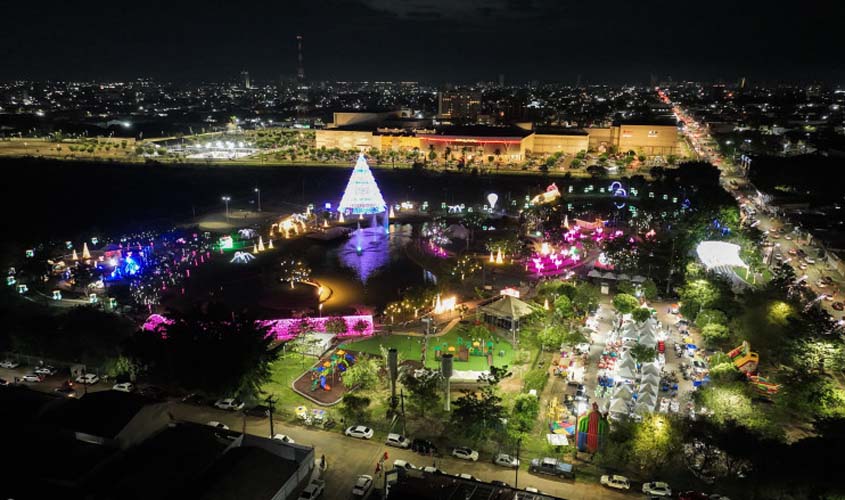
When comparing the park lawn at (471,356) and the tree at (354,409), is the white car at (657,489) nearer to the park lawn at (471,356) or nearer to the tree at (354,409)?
the park lawn at (471,356)

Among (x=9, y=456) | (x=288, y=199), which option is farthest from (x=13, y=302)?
(x=288, y=199)

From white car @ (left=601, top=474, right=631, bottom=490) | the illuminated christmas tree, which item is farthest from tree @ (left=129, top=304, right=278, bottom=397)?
the illuminated christmas tree

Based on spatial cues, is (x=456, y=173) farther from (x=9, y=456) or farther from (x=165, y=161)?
(x=9, y=456)

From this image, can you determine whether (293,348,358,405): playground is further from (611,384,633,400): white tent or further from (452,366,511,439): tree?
(611,384,633,400): white tent

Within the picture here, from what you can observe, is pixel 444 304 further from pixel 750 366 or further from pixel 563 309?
pixel 750 366

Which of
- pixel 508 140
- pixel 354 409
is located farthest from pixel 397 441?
pixel 508 140

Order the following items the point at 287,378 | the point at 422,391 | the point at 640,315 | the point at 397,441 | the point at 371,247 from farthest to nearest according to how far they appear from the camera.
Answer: the point at 371,247 < the point at 640,315 < the point at 287,378 < the point at 422,391 < the point at 397,441
